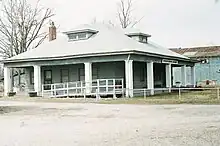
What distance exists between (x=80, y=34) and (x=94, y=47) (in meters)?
3.81

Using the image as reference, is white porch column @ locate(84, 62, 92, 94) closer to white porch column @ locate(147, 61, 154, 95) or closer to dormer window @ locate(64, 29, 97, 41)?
white porch column @ locate(147, 61, 154, 95)

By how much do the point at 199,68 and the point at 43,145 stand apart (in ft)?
175

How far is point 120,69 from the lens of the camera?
36.7 metres

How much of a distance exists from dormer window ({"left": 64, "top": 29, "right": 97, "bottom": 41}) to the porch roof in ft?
1.22

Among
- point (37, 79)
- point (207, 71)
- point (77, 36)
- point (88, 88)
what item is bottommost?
point (88, 88)

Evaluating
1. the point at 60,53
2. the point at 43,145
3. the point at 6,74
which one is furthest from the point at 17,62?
the point at 43,145

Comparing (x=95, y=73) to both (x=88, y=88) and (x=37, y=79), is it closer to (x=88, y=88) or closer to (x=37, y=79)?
(x=88, y=88)

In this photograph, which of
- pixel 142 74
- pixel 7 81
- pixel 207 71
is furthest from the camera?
pixel 207 71

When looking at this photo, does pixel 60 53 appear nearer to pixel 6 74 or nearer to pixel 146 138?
pixel 6 74

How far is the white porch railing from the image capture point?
3267cm

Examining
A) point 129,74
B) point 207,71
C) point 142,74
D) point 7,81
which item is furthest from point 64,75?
point 207,71

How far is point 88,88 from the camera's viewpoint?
111ft

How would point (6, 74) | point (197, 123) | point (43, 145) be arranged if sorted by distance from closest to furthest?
point (43, 145), point (197, 123), point (6, 74)

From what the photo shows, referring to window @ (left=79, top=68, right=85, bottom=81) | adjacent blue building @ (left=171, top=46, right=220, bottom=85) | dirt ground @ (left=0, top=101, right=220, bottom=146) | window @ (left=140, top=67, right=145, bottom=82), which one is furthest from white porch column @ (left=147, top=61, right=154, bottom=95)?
adjacent blue building @ (left=171, top=46, right=220, bottom=85)
